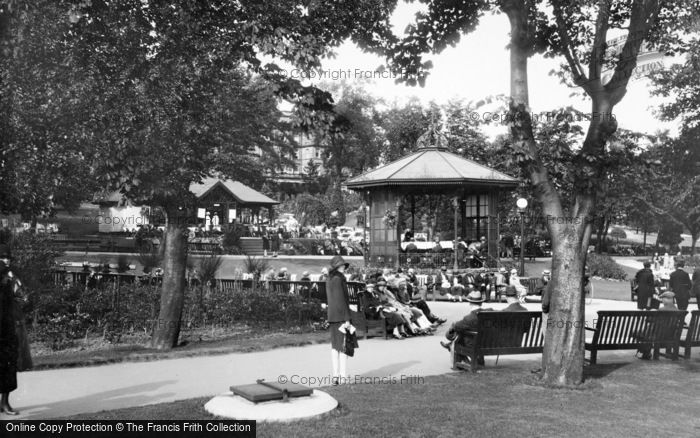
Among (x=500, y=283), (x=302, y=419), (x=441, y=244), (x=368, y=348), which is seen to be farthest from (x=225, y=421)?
(x=441, y=244)

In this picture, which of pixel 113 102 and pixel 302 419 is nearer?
pixel 302 419

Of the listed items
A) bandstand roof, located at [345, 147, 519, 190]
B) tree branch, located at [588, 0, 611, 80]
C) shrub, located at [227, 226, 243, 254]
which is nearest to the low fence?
tree branch, located at [588, 0, 611, 80]

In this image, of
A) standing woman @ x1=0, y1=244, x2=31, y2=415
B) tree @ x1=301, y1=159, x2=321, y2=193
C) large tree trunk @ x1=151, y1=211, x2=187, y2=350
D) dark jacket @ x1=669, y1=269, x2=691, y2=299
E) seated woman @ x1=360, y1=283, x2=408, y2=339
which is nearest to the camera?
standing woman @ x1=0, y1=244, x2=31, y2=415

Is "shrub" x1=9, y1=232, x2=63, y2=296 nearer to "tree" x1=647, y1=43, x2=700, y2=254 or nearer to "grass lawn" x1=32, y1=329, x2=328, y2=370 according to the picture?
"grass lawn" x1=32, y1=329, x2=328, y2=370

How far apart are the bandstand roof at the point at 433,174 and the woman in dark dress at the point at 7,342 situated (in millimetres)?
22858

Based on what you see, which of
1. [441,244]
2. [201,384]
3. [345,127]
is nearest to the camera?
[345,127]

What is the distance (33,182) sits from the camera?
40.7ft

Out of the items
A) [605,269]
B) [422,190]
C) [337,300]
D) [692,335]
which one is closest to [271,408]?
[337,300]

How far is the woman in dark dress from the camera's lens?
716 centimetres

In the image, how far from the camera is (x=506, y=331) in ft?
35.1

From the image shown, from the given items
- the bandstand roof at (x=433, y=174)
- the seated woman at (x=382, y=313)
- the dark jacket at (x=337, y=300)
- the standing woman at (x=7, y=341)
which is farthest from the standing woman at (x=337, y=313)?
the bandstand roof at (x=433, y=174)

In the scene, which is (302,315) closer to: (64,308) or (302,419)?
(64,308)

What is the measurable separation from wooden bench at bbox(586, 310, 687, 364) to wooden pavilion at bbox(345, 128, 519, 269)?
1643cm

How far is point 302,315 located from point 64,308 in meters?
4.71
